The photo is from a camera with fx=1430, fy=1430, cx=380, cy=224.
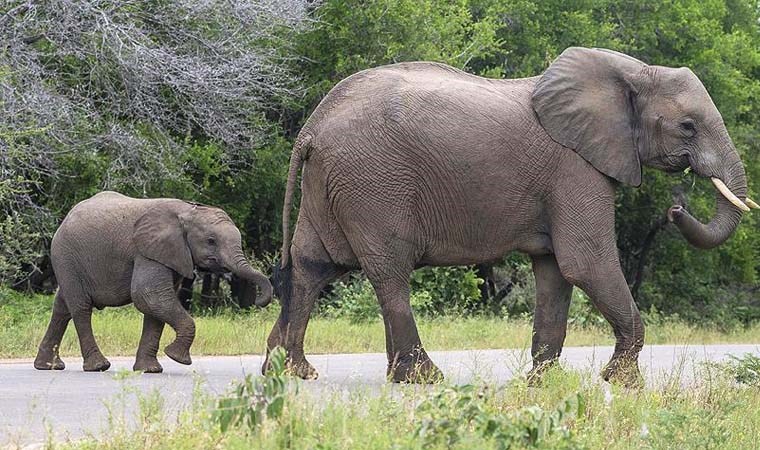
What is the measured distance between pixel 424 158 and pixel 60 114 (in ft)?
39.3

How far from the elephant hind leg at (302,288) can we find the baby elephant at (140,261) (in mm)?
1100

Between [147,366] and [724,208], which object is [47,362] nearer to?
[147,366]

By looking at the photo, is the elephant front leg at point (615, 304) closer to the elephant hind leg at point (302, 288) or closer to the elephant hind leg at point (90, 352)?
the elephant hind leg at point (302, 288)

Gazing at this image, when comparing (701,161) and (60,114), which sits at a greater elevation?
(701,161)

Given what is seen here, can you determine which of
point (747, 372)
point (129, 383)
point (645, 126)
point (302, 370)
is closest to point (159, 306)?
point (302, 370)

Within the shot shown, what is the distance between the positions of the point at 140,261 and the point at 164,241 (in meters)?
0.29

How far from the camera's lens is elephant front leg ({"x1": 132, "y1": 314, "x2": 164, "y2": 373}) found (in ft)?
42.4

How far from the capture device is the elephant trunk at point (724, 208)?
11.7m

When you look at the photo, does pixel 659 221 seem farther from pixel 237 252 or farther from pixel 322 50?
pixel 237 252

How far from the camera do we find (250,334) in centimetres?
1825

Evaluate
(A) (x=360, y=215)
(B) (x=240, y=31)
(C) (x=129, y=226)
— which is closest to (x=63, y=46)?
(B) (x=240, y=31)

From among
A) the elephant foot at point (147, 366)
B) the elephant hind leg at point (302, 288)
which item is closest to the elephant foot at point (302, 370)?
the elephant hind leg at point (302, 288)

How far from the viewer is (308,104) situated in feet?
95.2

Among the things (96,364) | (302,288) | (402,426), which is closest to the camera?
(402,426)
